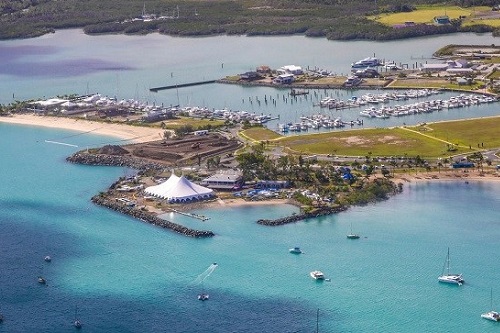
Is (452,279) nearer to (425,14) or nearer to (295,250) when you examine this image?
(295,250)

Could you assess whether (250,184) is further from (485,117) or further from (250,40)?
(250,40)

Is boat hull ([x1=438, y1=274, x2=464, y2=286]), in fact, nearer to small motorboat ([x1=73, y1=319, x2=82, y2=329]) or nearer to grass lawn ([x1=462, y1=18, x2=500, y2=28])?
small motorboat ([x1=73, y1=319, x2=82, y2=329])

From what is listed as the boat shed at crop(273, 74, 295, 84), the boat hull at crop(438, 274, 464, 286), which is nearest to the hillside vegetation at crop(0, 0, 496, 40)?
the boat shed at crop(273, 74, 295, 84)

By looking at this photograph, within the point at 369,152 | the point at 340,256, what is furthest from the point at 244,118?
the point at 340,256

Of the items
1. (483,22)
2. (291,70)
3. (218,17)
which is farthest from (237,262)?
(218,17)

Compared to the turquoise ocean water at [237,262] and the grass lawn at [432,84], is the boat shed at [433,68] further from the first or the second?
the turquoise ocean water at [237,262]
